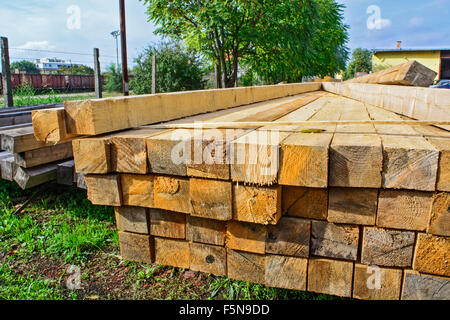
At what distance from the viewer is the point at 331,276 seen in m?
1.57

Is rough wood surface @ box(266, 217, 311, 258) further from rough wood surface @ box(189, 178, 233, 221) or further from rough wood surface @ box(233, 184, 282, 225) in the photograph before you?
rough wood surface @ box(189, 178, 233, 221)

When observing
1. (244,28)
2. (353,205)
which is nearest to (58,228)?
(353,205)

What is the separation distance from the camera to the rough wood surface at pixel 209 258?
174 centimetres

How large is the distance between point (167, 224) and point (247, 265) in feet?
1.51

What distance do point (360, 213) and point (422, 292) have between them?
1.40ft

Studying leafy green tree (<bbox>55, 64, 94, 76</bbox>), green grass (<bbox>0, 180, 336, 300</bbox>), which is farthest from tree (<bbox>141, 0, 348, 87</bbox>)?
leafy green tree (<bbox>55, 64, 94, 76</bbox>)

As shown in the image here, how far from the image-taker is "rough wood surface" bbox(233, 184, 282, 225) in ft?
4.69

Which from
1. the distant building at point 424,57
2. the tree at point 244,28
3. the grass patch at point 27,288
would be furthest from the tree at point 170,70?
the distant building at point 424,57

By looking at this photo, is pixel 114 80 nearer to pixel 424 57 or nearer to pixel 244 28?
pixel 244 28

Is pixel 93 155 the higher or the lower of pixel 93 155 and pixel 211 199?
the higher

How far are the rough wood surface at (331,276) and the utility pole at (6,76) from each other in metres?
6.70

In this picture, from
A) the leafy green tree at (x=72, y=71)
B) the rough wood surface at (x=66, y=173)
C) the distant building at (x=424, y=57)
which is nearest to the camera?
the rough wood surface at (x=66, y=173)

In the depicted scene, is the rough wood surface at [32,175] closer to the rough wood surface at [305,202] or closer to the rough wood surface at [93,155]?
the rough wood surface at [93,155]
